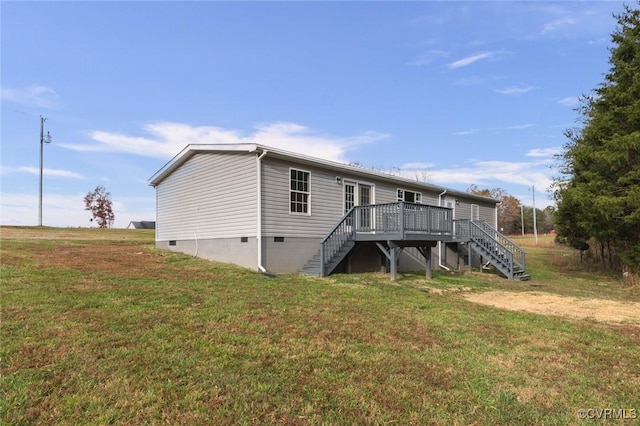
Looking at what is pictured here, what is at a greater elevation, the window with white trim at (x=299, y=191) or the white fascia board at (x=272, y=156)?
the white fascia board at (x=272, y=156)

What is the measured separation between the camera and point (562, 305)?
27.3 ft

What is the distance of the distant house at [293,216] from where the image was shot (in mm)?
11234

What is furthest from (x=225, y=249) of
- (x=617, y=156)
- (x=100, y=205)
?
(x=100, y=205)

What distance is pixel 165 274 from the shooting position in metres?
8.99

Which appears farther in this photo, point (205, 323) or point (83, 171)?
point (83, 171)

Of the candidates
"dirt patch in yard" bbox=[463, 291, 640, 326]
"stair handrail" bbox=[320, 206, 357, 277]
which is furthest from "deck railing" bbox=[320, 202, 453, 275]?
"dirt patch in yard" bbox=[463, 291, 640, 326]

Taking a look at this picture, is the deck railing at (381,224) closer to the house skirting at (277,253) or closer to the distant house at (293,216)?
the distant house at (293,216)

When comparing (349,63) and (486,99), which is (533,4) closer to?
(486,99)

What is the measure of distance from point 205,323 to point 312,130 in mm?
20431

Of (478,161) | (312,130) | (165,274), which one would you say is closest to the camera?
(165,274)

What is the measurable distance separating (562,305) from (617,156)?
22.1 feet

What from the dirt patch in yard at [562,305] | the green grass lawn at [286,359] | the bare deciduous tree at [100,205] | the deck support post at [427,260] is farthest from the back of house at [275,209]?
the bare deciduous tree at [100,205]

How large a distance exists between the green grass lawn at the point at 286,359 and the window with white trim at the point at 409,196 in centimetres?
855

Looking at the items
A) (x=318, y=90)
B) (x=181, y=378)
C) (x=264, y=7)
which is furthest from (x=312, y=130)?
(x=181, y=378)
